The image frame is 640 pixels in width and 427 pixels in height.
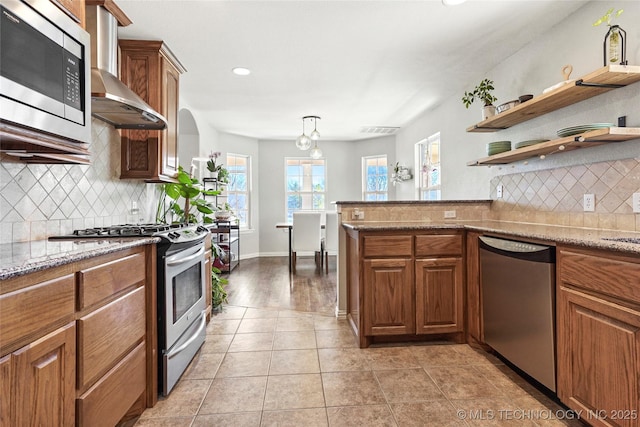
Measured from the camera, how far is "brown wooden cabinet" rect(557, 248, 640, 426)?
1.31m

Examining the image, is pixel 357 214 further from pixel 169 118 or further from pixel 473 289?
pixel 169 118

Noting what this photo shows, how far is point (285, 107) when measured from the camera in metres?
4.80

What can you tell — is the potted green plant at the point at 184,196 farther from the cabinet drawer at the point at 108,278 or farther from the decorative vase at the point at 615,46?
the decorative vase at the point at 615,46

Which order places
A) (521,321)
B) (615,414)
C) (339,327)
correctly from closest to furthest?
(615,414) → (521,321) → (339,327)

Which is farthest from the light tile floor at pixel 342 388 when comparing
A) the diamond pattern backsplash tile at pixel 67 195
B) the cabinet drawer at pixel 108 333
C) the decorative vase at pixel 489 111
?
the decorative vase at pixel 489 111

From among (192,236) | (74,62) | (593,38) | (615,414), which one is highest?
(593,38)

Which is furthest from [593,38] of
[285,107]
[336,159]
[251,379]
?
[336,159]

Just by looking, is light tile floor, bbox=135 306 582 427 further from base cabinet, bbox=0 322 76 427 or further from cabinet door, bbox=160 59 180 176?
cabinet door, bbox=160 59 180 176

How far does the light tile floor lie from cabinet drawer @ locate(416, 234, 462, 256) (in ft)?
2.34

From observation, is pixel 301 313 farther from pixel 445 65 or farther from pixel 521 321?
pixel 445 65

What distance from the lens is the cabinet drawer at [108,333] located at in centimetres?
123

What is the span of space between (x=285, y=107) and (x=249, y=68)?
55.7 inches

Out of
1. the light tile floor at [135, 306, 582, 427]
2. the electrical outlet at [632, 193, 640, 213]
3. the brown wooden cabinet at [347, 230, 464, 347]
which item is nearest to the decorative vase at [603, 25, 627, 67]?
the electrical outlet at [632, 193, 640, 213]

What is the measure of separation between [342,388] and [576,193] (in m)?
2.00
